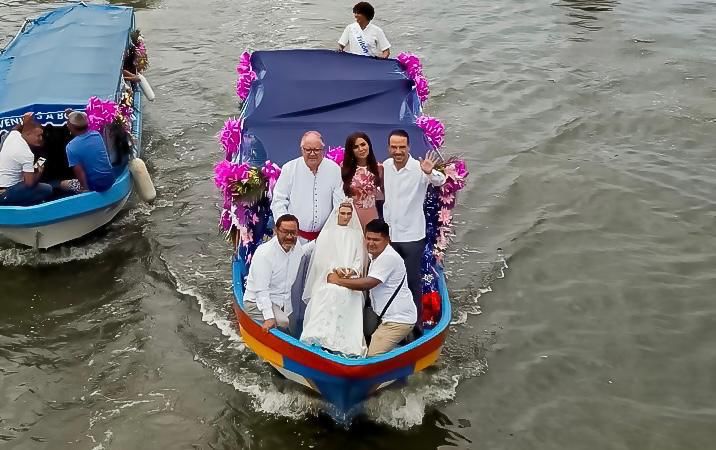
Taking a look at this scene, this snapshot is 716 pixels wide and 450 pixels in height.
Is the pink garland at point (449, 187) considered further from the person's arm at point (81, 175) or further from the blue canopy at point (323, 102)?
the person's arm at point (81, 175)

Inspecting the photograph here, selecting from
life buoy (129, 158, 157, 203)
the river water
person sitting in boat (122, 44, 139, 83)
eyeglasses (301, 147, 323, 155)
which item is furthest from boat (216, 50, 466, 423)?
person sitting in boat (122, 44, 139, 83)

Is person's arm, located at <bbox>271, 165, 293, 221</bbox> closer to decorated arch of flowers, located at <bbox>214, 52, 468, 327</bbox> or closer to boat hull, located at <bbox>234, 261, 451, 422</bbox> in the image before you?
decorated arch of flowers, located at <bbox>214, 52, 468, 327</bbox>

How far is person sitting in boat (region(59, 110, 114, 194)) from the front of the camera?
29.4ft

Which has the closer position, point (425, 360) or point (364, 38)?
point (425, 360)

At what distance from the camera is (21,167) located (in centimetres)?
891

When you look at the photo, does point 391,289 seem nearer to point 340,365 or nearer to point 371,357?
point 371,357

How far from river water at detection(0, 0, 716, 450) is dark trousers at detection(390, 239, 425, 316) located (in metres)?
0.91

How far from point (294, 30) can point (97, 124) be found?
10.2 m

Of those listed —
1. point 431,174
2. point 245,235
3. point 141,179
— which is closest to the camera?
point 431,174

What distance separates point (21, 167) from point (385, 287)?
5142mm

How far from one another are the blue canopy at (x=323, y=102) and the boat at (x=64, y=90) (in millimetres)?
2351

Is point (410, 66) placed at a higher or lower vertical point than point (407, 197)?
higher

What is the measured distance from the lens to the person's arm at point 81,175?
9.12m

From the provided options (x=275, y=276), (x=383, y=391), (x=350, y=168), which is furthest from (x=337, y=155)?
(x=383, y=391)
